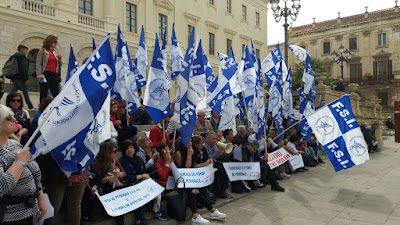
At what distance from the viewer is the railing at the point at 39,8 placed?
54.4ft

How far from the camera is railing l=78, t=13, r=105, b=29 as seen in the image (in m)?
19.1

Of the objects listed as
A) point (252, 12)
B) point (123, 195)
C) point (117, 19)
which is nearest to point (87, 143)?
point (123, 195)

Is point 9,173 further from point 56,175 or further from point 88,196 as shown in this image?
point 88,196

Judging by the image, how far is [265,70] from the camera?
11.4 metres

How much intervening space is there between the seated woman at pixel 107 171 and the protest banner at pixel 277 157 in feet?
14.1

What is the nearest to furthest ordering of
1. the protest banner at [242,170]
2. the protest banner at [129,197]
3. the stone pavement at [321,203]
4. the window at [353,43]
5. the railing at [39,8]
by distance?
the protest banner at [129,197]
the stone pavement at [321,203]
the protest banner at [242,170]
the railing at [39,8]
the window at [353,43]

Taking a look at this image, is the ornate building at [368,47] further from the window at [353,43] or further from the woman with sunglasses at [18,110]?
the woman with sunglasses at [18,110]

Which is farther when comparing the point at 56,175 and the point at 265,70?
the point at 265,70

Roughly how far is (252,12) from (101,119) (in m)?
32.1

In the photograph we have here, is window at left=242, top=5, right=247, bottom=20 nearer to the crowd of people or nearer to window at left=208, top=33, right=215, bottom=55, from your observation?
window at left=208, top=33, right=215, bottom=55

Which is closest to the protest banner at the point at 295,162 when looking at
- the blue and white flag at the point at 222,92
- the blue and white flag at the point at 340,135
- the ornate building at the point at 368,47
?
the blue and white flag at the point at 340,135

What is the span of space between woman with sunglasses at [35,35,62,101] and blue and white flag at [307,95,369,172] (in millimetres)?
6267

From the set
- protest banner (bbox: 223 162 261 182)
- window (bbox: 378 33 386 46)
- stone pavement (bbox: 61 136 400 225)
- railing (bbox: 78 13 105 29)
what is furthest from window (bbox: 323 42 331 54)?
protest banner (bbox: 223 162 261 182)

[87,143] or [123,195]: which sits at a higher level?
[87,143]
